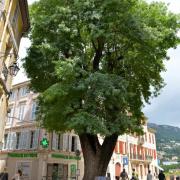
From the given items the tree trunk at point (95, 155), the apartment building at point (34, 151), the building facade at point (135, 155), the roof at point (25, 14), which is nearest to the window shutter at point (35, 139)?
the apartment building at point (34, 151)

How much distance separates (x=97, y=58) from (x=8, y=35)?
19.6 feet

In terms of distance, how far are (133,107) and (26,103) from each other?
19.8m

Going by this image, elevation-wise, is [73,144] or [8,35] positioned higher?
[8,35]

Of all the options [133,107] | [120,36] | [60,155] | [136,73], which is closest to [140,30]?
[120,36]

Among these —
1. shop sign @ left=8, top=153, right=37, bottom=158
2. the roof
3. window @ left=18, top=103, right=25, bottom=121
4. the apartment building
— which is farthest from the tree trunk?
window @ left=18, top=103, right=25, bottom=121

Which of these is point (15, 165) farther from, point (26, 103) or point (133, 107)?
point (133, 107)

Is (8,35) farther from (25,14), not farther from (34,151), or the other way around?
(34,151)

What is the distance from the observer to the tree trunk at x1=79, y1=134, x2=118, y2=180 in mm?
16388

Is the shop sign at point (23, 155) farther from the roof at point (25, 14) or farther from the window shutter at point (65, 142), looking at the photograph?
the roof at point (25, 14)

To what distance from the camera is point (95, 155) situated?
16.8 metres

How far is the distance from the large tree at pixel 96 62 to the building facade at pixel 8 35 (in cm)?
104

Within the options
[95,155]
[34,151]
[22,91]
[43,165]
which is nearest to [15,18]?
[95,155]

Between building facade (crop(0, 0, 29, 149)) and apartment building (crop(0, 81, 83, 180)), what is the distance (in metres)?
11.2

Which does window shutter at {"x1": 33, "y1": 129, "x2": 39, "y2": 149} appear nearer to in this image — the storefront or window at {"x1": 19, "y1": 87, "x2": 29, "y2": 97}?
the storefront
